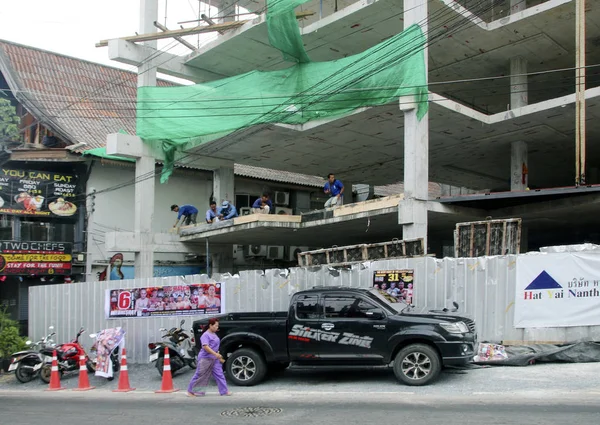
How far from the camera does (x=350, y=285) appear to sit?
13062 millimetres

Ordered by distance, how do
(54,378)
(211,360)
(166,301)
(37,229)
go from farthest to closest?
(37,229), (166,301), (54,378), (211,360)

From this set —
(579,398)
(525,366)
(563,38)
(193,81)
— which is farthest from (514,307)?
(193,81)

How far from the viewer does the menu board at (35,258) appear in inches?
871

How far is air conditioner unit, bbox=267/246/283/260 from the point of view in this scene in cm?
2977

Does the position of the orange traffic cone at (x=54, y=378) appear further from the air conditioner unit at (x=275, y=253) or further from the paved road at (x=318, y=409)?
the air conditioner unit at (x=275, y=253)

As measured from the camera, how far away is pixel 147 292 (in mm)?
15172

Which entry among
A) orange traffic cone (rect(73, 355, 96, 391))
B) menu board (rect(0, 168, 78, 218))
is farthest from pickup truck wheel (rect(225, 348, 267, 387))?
menu board (rect(0, 168, 78, 218))

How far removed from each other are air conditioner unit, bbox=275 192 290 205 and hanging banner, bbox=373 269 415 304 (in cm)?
1741

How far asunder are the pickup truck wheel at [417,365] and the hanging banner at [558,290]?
2.57 meters

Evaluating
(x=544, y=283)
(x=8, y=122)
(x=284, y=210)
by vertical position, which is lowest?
(x=544, y=283)

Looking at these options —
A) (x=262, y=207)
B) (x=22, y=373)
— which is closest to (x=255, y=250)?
(x=262, y=207)

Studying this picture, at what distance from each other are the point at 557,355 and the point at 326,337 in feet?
14.5

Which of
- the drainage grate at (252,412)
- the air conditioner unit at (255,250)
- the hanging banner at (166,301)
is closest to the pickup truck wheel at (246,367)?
the drainage grate at (252,412)

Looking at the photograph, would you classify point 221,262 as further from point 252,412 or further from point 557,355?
point 252,412
